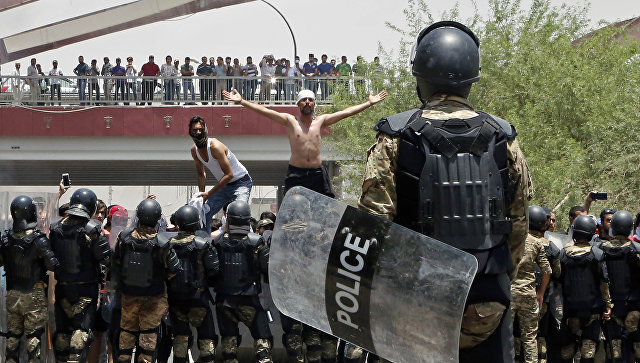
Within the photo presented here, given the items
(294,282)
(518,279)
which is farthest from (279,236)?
(518,279)

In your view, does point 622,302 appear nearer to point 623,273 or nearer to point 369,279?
point 623,273

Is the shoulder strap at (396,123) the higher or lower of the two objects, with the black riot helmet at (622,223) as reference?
higher

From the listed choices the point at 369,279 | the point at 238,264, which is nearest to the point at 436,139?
the point at 369,279

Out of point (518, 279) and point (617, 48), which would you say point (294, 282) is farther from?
point (617, 48)

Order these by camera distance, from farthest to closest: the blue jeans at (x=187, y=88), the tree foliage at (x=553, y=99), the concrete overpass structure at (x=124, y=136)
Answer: the concrete overpass structure at (x=124, y=136)
the blue jeans at (x=187, y=88)
the tree foliage at (x=553, y=99)

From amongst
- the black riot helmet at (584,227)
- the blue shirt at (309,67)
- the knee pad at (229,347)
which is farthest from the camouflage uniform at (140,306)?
the blue shirt at (309,67)

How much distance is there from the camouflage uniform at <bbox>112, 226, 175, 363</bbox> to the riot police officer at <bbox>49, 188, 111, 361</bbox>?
287 millimetres

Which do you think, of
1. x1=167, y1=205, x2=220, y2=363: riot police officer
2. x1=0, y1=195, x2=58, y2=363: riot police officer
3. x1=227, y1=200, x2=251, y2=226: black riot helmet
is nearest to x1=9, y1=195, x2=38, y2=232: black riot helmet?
x1=0, y1=195, x2=58, y2=363: riot police officer

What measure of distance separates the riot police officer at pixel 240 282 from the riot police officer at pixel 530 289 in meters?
2.43

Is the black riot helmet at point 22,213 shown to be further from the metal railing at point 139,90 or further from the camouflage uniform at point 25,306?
the metal railing at point 139,90

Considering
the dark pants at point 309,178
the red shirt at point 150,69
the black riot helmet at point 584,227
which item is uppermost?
the red shirt at point 150,69

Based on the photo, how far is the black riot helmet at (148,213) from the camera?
9.70 metres

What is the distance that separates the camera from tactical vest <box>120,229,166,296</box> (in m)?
9.71

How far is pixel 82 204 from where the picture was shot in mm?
10039
